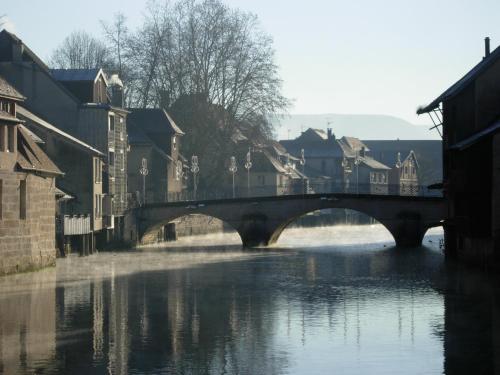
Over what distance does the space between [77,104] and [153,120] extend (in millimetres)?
24211

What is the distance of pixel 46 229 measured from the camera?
6134cm

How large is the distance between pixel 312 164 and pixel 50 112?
101 metres

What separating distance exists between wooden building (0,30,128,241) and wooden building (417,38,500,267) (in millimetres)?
22847

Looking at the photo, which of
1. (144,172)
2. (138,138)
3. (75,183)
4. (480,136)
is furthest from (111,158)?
(480,136)

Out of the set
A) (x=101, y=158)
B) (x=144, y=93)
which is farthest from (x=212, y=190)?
(x=101, y=158)

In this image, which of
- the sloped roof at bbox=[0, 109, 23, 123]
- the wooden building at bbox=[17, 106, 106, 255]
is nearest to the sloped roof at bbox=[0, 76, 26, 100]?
the sloped roof at bbox=[0, 109, 23, 123]

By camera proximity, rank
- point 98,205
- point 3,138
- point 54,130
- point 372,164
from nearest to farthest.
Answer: point 3,138 → point 54,130 → point 98,205 → point 372,164

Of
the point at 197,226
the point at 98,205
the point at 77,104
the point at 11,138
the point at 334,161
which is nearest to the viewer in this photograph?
the point at 11,138

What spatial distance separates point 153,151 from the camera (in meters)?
104

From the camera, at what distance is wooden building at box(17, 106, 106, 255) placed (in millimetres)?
72700

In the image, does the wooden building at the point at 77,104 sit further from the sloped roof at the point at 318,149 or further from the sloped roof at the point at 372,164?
the sloped roof at the point at 372,164

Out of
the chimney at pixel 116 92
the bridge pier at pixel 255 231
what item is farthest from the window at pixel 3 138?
the chimney at pixel 116 92

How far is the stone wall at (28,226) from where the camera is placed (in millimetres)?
54469

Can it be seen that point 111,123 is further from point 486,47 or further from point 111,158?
point 486,47
